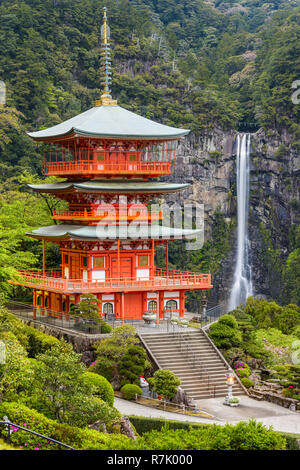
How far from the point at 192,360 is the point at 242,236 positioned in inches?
1897

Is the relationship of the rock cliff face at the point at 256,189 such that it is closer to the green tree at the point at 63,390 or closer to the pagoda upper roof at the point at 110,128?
the pagoda upper roof at the point at 110,128

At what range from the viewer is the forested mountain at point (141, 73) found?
8006cm

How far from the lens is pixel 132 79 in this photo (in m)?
90.9

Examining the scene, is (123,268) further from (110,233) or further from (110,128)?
(110,128)

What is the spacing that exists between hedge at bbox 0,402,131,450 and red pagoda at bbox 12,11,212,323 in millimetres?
14742

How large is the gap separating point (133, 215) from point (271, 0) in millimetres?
94692

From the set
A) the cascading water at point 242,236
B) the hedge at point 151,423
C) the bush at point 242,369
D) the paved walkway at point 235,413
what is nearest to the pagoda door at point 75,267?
the bush at point 242,369

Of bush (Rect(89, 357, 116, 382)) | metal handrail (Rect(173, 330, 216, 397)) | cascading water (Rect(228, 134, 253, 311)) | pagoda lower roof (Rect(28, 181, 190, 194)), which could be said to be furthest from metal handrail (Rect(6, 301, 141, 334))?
cascading water (Rect(228, 134, 253, 311))

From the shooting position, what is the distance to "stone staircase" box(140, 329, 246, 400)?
32312 mm

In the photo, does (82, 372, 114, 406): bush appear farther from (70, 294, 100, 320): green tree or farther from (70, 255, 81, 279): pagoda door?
(70, 255, 81, 279): pagoda door

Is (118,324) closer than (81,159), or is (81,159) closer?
(118,324)

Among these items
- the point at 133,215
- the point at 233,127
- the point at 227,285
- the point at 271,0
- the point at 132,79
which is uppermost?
the point at 271,0

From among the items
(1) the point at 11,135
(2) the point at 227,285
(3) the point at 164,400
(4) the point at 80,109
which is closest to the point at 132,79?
(4) the point at 80,109

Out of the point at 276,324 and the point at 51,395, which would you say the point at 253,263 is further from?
the point at 51,395
